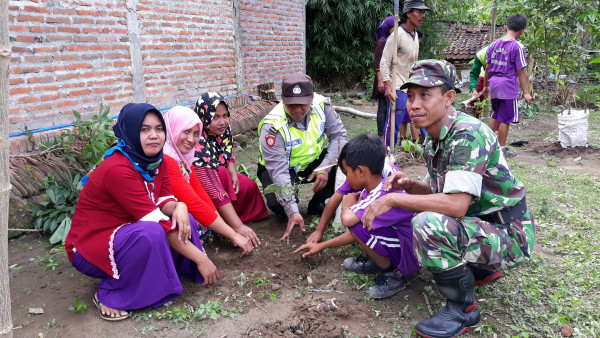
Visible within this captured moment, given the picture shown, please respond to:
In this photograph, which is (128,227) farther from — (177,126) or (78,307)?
(177,126)

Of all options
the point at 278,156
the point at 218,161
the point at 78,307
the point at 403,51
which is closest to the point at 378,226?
the point at 278,156

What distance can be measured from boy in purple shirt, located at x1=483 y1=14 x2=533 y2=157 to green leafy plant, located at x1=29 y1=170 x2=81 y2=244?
5.04 meters

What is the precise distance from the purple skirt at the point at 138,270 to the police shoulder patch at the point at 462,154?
1.66 m

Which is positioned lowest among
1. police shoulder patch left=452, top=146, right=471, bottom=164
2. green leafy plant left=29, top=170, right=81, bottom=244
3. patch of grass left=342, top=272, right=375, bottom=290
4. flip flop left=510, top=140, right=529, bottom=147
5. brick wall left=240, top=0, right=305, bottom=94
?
patch of grass left=342, top=272, right=375, bottom=290

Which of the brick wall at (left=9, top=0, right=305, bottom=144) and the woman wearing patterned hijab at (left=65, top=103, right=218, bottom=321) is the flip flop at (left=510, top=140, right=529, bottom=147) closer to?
the brick wall at (left=9, top=0, right=305, bottom=144)

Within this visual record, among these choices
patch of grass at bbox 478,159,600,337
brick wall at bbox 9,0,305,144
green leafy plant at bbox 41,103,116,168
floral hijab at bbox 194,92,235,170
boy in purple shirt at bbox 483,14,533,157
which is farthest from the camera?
boy in purple shirt at bbox 483,14,533,157

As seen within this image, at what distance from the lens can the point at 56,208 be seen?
3.57m

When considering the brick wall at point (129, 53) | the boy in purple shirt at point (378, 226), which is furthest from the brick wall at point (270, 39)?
the boy in purple shirt at point (378, 226)

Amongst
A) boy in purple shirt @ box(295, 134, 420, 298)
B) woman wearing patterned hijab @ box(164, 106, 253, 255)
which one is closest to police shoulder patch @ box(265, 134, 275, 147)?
woman wearing patterned hijab @ box(164, 106, 253, 255)

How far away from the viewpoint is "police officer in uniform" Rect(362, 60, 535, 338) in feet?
6.79

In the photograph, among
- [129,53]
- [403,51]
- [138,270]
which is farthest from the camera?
[403,51]

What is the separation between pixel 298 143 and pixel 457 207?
1.77 meters

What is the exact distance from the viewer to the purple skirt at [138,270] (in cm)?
241

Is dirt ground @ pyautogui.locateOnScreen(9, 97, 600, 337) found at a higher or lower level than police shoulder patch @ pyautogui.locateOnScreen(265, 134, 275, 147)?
lower
